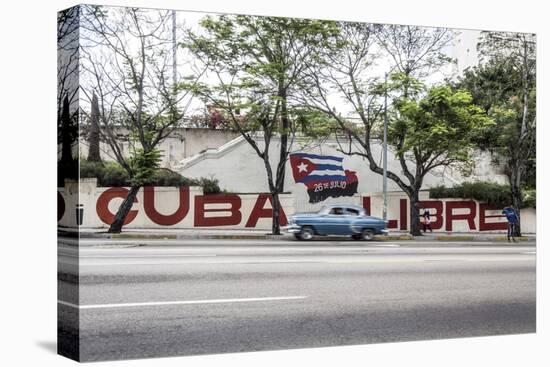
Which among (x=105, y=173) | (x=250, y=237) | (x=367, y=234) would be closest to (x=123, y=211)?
(x=105, y=173)

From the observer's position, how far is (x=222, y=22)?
11.2 m

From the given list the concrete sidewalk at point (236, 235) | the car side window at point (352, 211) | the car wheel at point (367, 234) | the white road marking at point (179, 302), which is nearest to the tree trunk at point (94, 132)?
the concrete sidewalk at point (236, 235)

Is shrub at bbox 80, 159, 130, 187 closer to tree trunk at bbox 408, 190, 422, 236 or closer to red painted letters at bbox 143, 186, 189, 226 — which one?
red painted letters at bbox 143, 186, 189, 226

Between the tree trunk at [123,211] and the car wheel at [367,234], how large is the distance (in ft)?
10.3

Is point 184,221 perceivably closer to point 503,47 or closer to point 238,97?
point 238,97

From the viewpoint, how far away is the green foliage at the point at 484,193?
12469mm

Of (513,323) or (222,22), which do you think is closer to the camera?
(222,22)

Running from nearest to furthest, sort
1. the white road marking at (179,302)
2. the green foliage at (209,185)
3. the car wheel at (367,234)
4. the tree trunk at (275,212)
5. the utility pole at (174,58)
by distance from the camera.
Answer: the white road marking at (179,302), the utility pole at (174,58), the green foliage at (209,185), the tree trunk at (275,212), the car wheel at (367,234)

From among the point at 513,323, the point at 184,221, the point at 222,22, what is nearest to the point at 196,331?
the point at 184,221

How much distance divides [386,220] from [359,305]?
1.29m

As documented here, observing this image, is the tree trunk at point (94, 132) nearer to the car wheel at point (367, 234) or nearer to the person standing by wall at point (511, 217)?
the car wheel at point (367, 234)

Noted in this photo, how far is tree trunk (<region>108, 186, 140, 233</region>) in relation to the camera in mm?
10461

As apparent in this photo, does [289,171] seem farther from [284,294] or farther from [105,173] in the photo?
[105,173]

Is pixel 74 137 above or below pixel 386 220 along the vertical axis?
above
